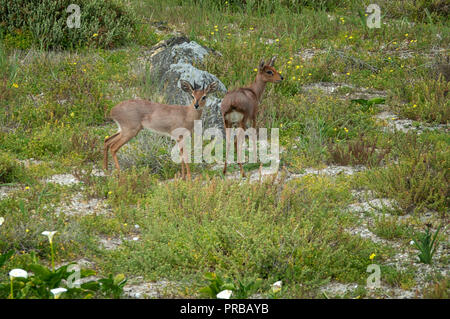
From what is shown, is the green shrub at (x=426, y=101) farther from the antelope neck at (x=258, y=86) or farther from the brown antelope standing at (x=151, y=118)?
the brown antelope standing at (x=151, y=118)

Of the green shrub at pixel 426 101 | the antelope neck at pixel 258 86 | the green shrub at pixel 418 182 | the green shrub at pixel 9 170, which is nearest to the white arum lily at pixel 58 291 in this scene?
the green shrub at pixel 9 170

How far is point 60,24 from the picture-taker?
1232cm

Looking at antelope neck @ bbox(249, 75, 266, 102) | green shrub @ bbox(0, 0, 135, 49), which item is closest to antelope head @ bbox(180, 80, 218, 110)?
antelope neck @ bbox(249, 75, 266, 102)

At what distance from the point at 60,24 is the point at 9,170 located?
524cm

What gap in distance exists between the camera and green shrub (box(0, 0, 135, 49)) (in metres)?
12.2

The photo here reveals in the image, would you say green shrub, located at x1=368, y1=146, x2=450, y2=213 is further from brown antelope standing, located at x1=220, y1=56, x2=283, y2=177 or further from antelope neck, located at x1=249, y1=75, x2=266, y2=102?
antelope neck, located at x1=249, y1=75, x2=266, y2=102

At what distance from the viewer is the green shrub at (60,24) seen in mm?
12219

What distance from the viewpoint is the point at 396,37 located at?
1397cm

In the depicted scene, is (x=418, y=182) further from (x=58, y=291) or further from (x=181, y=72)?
(x=181, y=72)

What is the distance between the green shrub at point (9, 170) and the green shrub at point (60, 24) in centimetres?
428
